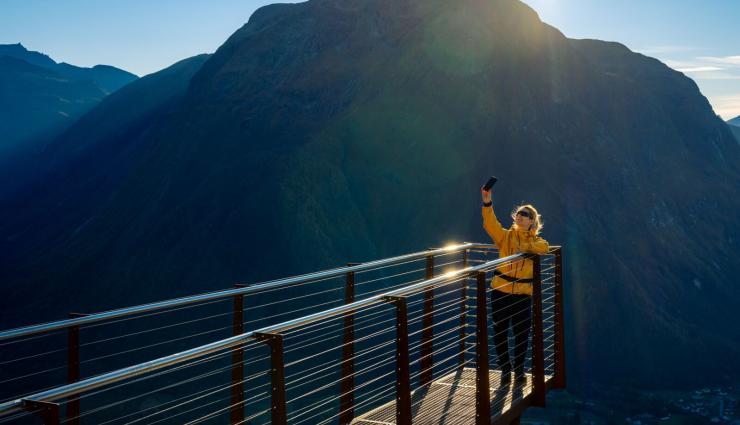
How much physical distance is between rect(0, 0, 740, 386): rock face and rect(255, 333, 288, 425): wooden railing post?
110 ft

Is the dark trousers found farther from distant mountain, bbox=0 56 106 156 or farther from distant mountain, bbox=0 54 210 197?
distant mountain, bbox=0 56 106 156

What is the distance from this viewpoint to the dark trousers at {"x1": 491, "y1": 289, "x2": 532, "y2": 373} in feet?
18.5

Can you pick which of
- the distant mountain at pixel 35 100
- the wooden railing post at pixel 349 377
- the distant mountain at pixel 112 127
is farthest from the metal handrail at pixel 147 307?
the distant mountain at pixel 35 100

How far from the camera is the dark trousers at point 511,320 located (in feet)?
18.5

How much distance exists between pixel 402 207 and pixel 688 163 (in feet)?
76.6

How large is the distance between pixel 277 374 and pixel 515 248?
299 cm

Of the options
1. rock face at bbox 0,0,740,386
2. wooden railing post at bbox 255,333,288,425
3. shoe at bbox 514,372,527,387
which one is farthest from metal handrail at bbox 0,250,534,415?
rock face at bbox 0,0,740,386

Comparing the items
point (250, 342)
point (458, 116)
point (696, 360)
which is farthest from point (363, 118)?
point (250, 342)

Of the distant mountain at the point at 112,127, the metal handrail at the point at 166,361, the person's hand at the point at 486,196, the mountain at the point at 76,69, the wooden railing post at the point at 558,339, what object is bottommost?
the wooden railing post at the point at 558,339

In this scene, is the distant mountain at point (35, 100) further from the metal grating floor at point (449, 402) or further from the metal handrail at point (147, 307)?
the metal handrail at point (147, 307)

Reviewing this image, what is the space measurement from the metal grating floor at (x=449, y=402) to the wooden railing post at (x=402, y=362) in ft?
2.11

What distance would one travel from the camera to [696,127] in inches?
2164

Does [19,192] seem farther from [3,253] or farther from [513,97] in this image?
[513,97]

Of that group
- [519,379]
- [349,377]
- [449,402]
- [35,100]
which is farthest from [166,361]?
[35,100]
